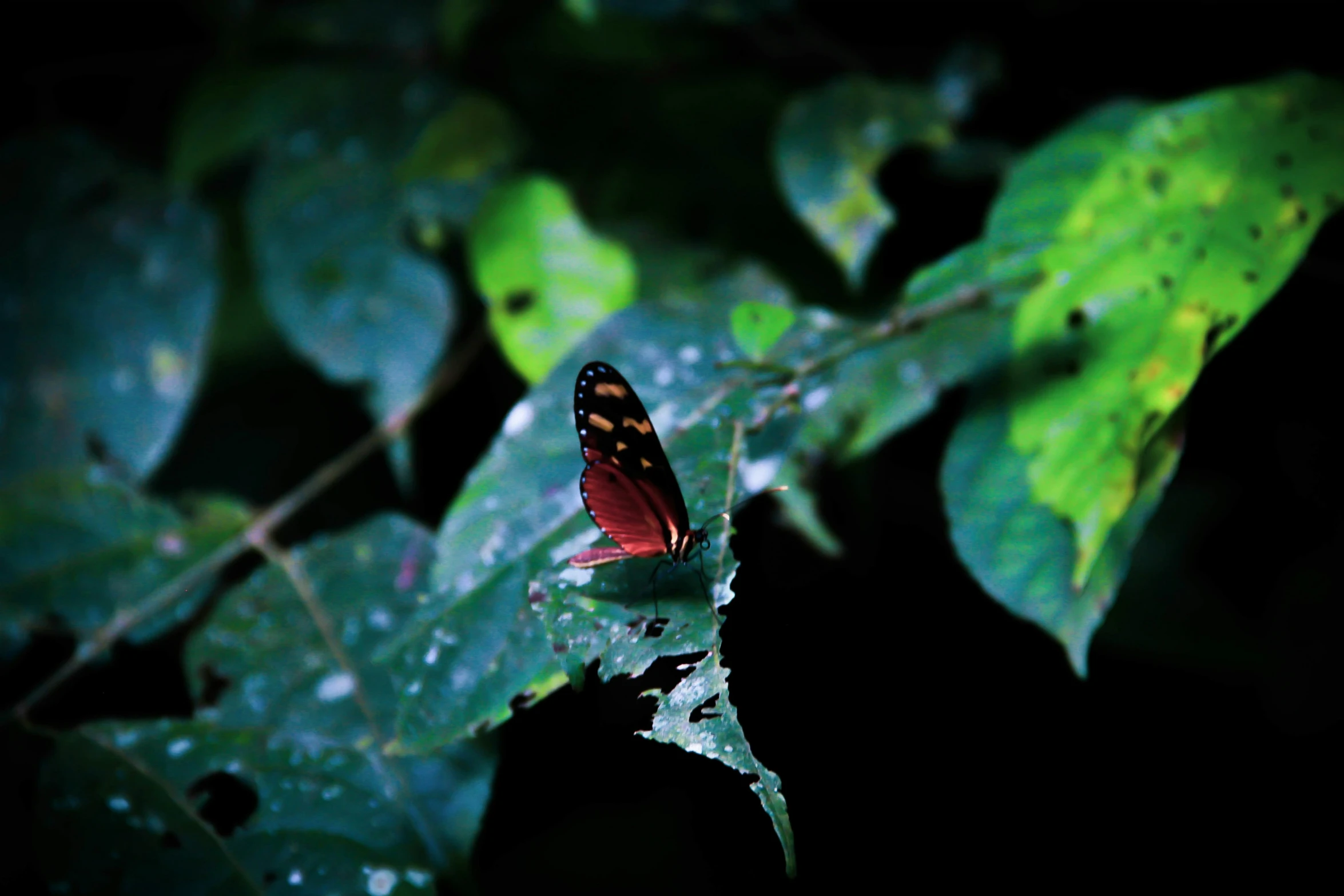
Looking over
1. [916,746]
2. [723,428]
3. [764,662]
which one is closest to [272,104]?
[723,428]

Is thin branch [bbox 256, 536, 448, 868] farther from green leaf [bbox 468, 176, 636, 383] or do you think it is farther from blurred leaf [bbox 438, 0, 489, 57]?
blurred leaf [bbox 438, 0, 489, 57]

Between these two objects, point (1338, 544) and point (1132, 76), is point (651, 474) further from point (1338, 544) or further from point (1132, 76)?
point (1132, 76)

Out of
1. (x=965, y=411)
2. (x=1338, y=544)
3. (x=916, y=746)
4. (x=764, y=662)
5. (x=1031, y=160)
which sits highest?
(x=1031, y=160)

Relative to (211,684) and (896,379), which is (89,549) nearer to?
(211,684)

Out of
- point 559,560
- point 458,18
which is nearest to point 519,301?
point 559,560

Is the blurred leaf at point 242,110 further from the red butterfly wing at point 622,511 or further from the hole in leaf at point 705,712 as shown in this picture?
the hole in leaf at point 705,712

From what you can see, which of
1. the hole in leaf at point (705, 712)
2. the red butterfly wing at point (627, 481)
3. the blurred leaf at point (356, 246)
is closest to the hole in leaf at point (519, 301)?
the blurred leaf at point (356, 246)
